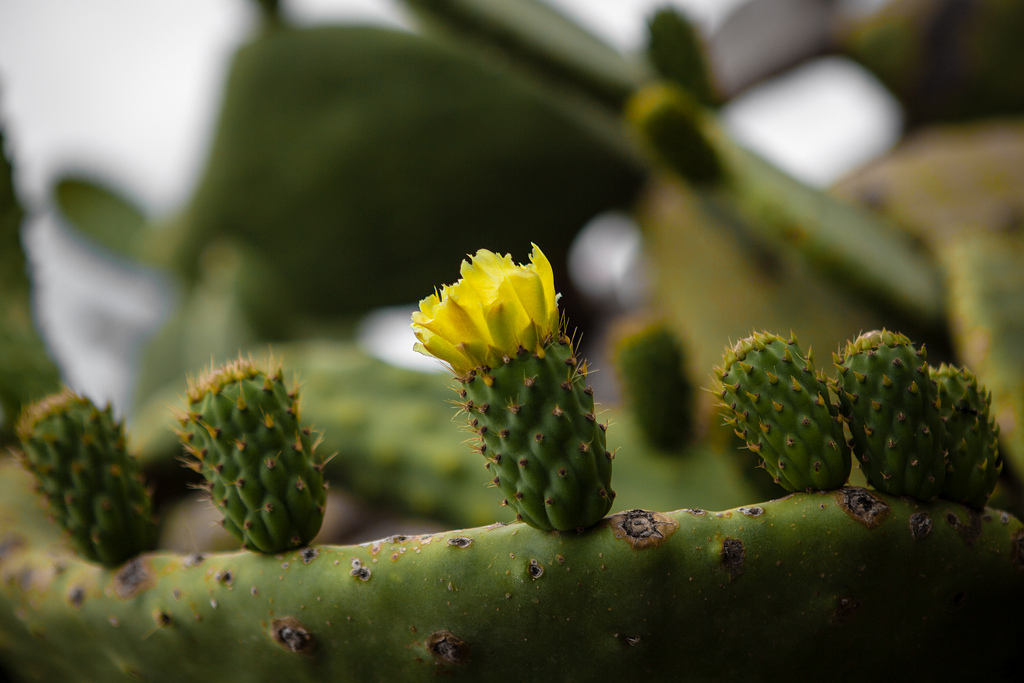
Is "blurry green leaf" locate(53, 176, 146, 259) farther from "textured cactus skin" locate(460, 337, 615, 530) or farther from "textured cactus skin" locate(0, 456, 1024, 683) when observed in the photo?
"textured cactus skin" locate(460, 337, 615, 530)

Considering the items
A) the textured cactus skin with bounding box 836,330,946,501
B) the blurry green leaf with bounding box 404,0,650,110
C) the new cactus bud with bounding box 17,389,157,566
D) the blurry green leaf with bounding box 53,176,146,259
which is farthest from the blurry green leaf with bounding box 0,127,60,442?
the blurry green leaf with bounding box 53,176,146,259

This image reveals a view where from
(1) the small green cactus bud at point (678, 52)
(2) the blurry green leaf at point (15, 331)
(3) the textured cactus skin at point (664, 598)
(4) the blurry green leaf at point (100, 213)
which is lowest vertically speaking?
(3) the textured cactus skin at point (664, 598)

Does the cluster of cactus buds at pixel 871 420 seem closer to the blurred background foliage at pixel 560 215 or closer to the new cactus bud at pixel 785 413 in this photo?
the new cactus bud at pixel 785 413

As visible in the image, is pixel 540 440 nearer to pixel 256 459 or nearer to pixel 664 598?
pixel 664 598

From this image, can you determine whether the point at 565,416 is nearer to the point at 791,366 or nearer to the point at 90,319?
the point at 791,366

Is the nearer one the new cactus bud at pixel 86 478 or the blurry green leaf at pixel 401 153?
the new cactus bud at pixel 86 478

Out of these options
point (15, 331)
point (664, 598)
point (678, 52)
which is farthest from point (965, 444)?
point (15, 331)

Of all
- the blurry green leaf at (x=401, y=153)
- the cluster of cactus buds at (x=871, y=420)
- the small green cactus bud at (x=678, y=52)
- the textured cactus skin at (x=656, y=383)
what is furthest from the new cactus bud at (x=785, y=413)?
the blurry green leaf at (x=401, y=153)
